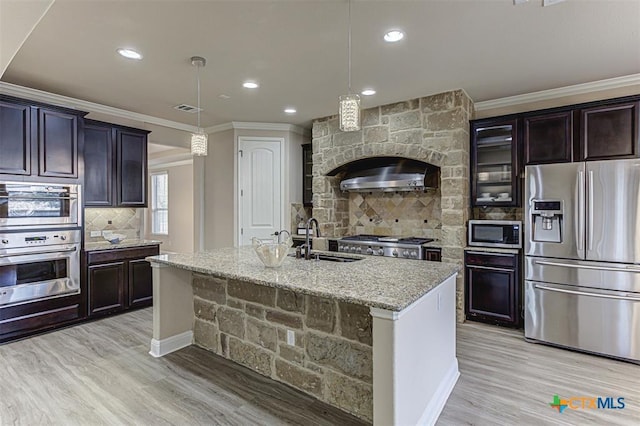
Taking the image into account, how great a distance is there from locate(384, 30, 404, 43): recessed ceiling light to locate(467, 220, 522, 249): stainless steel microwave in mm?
2378

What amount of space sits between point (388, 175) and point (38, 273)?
427 centimetres

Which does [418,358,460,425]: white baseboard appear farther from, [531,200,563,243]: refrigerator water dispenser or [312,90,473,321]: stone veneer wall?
[531,200,563,243]: refrigerator water dispenser

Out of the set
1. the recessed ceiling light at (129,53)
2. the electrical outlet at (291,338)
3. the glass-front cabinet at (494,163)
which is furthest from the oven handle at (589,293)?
the recessed ceiling light at (129,53)

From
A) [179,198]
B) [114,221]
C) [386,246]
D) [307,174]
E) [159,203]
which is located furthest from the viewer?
[159,203]

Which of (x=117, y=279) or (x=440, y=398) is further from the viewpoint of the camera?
(x=117, y=279)

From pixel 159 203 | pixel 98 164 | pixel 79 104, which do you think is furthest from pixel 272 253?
pixel 159 203

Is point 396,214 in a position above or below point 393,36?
below

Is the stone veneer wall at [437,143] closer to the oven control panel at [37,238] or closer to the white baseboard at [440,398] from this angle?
the white baseboard at [440,398]

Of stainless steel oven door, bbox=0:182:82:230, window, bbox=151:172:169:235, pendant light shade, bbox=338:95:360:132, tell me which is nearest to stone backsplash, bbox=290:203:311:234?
stainless steel oven door, bbox=0:182:82:230

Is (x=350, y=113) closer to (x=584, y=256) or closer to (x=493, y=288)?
(x=584, y=256)

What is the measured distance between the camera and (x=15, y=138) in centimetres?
349

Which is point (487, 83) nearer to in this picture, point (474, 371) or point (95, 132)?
point (474, 371)

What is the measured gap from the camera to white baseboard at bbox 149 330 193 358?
3168mm

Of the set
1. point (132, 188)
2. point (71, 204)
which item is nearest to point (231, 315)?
point (71, 204)
